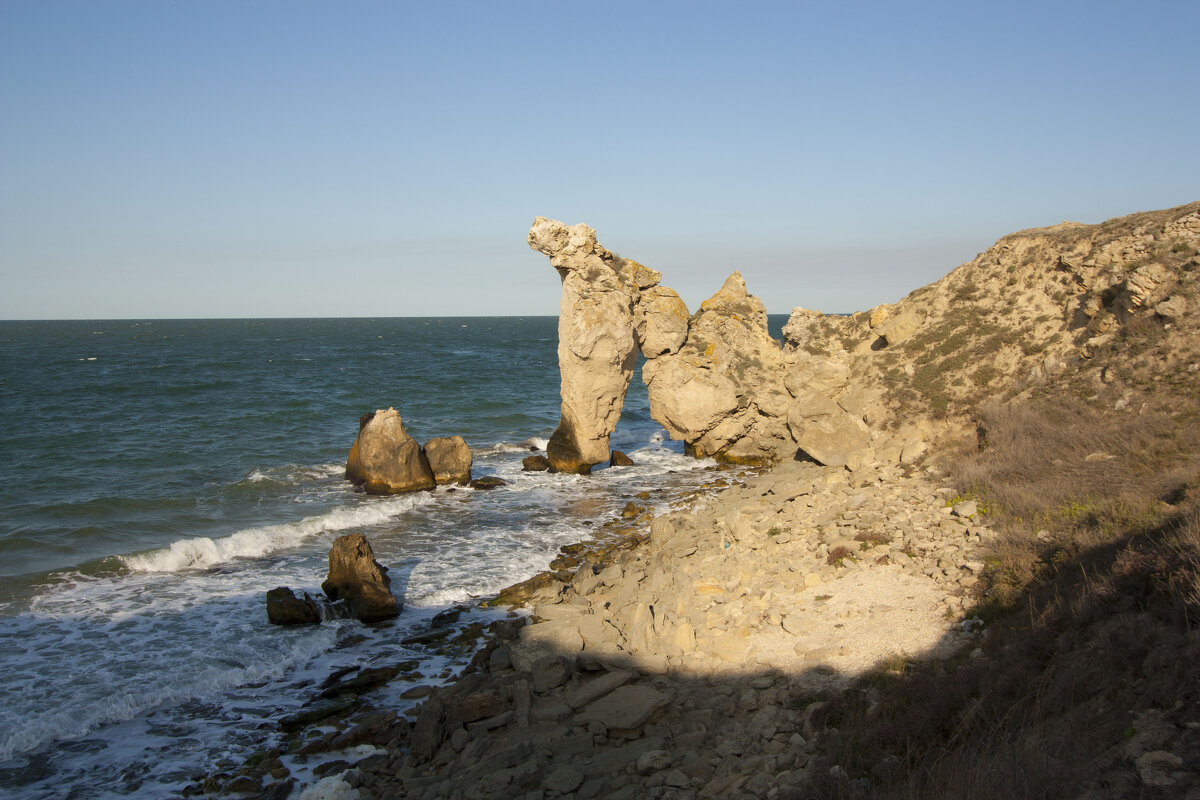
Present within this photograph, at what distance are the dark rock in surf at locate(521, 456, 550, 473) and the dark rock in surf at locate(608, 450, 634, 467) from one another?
2.63 metres

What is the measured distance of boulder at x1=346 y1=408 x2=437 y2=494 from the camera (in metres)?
24.6

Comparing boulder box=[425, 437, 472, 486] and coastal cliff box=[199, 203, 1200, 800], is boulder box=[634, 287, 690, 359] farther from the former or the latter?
boulder box=[425, 437, 472, 486]

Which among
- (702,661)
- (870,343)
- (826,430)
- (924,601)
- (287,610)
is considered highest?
(870,343)

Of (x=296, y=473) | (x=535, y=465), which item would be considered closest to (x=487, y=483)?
(x=535, y=465)

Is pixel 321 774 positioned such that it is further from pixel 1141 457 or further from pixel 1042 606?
pixel 1141 457

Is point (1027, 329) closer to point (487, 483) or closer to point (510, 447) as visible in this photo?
point (487, 483)

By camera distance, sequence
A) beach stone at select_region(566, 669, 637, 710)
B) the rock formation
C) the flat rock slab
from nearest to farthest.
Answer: the flat rock slab → beach stone at select_region(566, 669, 637, 710) → the rock formation

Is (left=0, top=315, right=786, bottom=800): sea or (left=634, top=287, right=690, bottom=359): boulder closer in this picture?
(left=0, top=315, right=786, bottom=800): sea

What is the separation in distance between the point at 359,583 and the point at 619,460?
14900mm

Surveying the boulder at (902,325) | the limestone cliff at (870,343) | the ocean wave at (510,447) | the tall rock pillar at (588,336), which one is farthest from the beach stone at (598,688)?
the ocean wave at (510,447)

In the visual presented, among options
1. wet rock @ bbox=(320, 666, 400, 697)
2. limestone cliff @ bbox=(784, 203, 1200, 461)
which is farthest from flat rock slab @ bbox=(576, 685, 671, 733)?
limestone cliff @ bbox=(784, 203, 1200, 461)

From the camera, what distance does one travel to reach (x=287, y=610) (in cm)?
1437

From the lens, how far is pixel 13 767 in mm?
10141

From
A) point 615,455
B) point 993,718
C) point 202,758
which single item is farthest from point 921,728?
point 615,455
